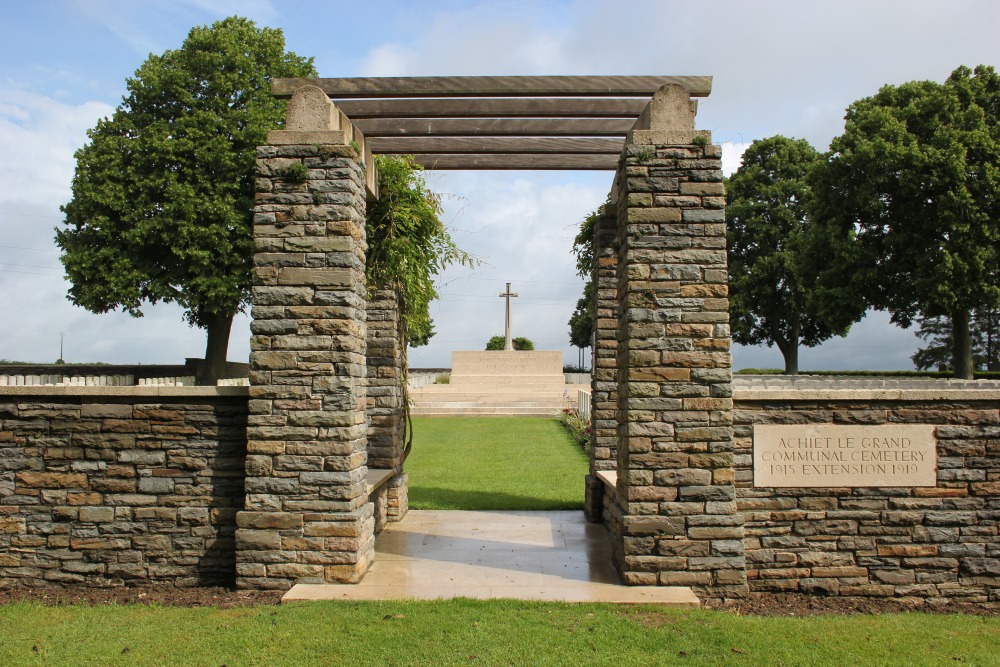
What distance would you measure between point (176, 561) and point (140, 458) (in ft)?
2.83

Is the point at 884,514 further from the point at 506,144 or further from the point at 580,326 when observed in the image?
the point at 580,326

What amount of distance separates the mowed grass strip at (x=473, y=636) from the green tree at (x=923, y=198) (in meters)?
19.9

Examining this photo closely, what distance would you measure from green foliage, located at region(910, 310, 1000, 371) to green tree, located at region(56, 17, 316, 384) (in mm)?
30618

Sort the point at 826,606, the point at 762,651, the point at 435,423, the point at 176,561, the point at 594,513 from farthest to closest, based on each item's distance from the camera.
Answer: the point at 435,423 < the point at 594,513 < the point at 176,561 < the point at 826,606 < the point at 762,651

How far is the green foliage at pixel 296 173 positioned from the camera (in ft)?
17.4

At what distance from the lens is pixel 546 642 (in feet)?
13.3

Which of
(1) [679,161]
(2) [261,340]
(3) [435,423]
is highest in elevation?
(1) [679,161]

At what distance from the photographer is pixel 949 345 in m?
33.3

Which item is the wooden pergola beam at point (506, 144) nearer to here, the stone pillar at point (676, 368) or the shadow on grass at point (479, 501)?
the stone pillar at point (676, 368)

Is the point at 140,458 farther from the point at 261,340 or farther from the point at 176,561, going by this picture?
the point at 261,340

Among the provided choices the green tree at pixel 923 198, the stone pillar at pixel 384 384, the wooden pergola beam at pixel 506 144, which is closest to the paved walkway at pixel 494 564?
the stone pillar at pixel 384 384

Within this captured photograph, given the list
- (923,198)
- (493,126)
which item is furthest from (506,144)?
(923,198)

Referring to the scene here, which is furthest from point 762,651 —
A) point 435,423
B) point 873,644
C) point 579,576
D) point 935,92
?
point 935,92

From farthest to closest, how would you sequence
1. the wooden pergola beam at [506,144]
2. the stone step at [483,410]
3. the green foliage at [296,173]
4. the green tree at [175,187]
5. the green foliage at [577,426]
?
the stone step at [483,410] < the green tree at [175,187] < the green foliage at [577,426] < the wooden pergola beam at [506,144] < the green foliage at [296,173]
